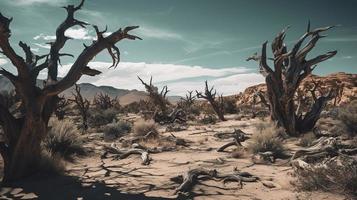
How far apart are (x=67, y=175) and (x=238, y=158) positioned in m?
4.39

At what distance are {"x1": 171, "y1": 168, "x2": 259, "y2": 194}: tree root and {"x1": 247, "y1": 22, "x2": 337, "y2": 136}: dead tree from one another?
6.84 metres

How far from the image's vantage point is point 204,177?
7137 mm

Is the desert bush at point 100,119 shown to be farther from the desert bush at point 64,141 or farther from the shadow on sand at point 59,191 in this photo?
the shadow on sand at point 59,191

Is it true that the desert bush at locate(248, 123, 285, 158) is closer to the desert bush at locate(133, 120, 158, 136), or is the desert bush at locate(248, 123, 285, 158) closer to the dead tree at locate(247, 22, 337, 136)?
the dead tree at locate(247, 22, 337, 136)

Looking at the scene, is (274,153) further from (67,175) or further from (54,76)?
(54,76)

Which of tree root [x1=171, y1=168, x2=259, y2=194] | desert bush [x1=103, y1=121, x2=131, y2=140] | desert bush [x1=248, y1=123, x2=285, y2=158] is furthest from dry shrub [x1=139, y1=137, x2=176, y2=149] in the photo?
tree root [x1=171, y1=168, x2=259, y2=194]

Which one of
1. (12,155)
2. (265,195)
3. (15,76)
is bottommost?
(265,195)

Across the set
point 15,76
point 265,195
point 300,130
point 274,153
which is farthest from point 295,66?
point 15,76

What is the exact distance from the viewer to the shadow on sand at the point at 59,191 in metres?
6.28

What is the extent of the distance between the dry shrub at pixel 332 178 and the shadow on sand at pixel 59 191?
8.96 feet

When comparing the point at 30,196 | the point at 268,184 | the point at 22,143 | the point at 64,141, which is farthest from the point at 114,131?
the point at 268,184

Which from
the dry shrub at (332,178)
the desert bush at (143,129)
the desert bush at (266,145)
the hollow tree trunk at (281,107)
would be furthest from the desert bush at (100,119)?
the dry shrub at (332,178)

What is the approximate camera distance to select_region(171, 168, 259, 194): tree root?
656cm

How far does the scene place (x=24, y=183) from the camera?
23.0 ft
